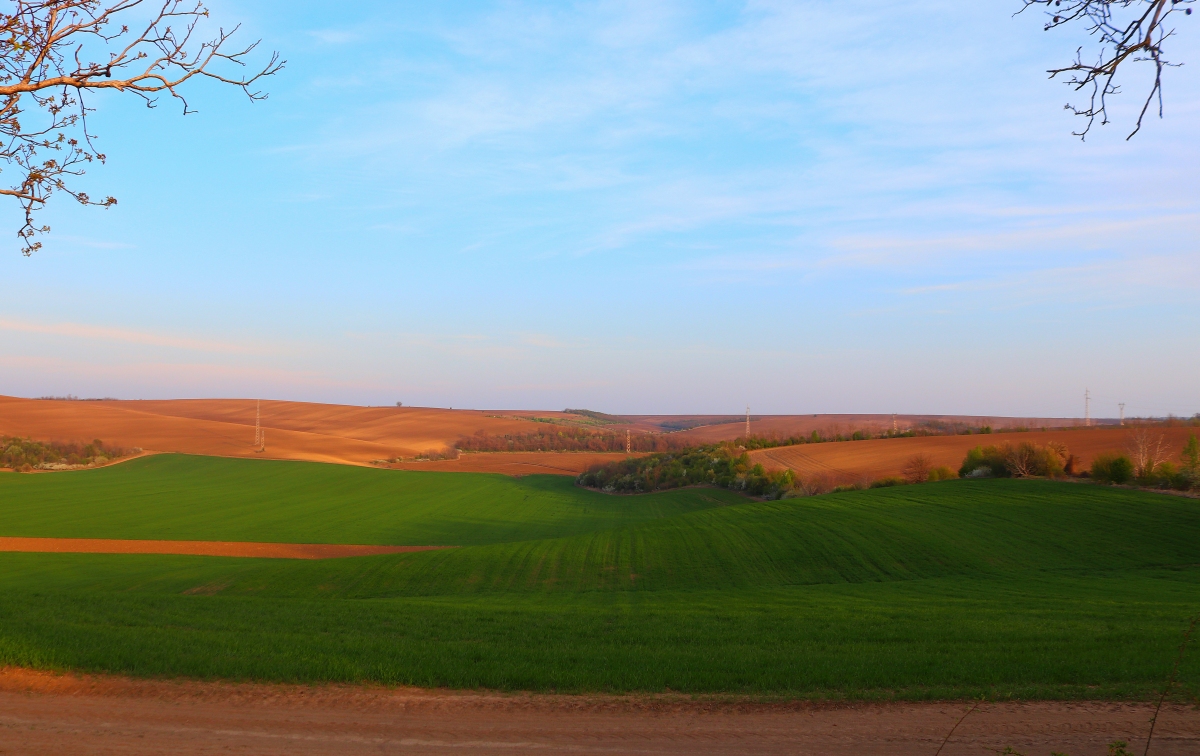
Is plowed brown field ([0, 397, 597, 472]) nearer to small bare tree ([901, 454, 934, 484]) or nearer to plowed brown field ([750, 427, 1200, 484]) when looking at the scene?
plowed brown field ([750, 427, 1200, 484])

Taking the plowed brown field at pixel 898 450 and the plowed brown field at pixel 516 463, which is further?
the plowed brown field at pixel 516 463

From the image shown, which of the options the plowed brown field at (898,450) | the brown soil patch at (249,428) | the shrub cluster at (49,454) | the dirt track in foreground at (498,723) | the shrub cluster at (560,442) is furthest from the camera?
the shrub cluster at (560,442)

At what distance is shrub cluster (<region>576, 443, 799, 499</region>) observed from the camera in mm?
50906

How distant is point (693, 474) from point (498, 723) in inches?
2164

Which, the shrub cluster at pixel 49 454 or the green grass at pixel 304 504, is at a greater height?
the shrub cluster at pixel 49 454

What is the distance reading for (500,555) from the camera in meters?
29.2

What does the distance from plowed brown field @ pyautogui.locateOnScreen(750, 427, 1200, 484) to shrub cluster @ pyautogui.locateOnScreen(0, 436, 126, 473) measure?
62563 millimetres

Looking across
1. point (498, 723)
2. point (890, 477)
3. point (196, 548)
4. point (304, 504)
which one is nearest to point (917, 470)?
point (890, 477)

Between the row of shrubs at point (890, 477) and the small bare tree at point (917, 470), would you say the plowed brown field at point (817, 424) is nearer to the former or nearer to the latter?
the row of shrubs at point (890, 477)

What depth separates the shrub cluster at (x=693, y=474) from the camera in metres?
50.9

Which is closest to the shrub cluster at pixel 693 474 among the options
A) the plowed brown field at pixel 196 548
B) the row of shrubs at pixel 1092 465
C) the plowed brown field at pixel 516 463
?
the plowed brown field at pixel 516 463

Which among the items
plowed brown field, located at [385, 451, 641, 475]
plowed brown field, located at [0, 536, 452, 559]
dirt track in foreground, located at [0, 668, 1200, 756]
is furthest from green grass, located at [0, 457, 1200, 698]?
plowed brown field, located at [385, 451, 641, 475]

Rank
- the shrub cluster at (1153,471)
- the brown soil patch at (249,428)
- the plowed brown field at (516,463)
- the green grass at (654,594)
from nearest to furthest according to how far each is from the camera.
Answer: the green grass at (654,594) → the shrub cluster at (1153,471) → the plowed brown field at (516,463) → the brown soil patch at (249,428)

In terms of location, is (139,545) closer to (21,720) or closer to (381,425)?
(21,720)
